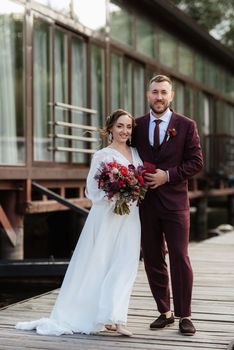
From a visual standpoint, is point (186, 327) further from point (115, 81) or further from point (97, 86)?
point (115, 81)

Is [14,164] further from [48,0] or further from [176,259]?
[176,259]

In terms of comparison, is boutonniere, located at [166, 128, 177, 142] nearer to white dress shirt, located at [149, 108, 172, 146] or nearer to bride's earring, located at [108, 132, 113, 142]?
white dress shirt, located at [149, 108, 172, 146]

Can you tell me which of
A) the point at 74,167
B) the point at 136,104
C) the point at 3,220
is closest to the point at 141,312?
the point at 3,220

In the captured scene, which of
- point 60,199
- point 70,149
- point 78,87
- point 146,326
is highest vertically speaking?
point 78,87

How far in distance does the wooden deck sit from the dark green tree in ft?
96.7

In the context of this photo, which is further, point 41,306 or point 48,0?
point 48,0

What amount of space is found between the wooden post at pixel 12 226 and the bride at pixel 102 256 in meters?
4.92

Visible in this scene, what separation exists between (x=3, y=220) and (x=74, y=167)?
8.47 ft

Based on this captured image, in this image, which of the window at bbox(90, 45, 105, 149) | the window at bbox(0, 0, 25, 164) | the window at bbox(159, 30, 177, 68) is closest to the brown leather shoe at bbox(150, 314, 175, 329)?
the window at bbox(0, 0, 25, 164)

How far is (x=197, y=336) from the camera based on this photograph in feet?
16.5

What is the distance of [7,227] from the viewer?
9688mm

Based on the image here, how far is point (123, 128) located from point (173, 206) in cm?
62

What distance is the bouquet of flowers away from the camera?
191 inches

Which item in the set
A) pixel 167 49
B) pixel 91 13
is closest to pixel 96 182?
pixel 91 13
